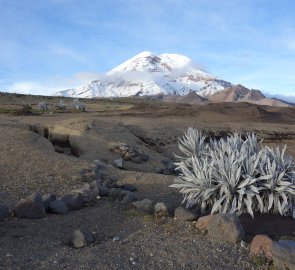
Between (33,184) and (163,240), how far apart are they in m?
3.61

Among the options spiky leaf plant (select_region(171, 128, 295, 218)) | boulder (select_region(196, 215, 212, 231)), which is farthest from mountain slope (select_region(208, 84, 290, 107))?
boulder (select_region(196, 215, 212, 231))

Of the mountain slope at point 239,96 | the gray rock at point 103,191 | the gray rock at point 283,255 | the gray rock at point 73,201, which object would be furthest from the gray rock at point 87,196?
the mountain slope at point 239,96

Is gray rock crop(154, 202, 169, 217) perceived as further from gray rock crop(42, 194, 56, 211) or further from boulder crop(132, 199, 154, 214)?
gray rock crop(42, 194, 56, 211)

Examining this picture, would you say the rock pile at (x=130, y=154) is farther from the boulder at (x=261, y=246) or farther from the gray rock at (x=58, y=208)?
the boulder at (x=261, y=246)

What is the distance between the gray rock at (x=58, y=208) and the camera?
7.41 m

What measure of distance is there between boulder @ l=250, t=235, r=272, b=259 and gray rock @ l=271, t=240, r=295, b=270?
266 millimetres

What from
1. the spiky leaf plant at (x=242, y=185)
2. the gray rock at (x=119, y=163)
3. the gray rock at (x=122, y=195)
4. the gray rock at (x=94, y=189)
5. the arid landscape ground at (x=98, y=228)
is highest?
the spiky leaf plant at (x=242, y=185)

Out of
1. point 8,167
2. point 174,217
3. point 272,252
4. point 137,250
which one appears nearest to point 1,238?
point 137,250

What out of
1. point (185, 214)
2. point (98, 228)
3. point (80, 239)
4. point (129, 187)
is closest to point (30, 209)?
point (98, 228)

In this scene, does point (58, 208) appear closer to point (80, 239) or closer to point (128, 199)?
point (128, 199)

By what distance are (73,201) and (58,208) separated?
14.4 inches

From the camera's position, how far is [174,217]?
731 centimetres

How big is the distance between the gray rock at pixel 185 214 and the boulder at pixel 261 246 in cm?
131

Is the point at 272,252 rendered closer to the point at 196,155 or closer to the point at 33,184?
the point at 196,155
